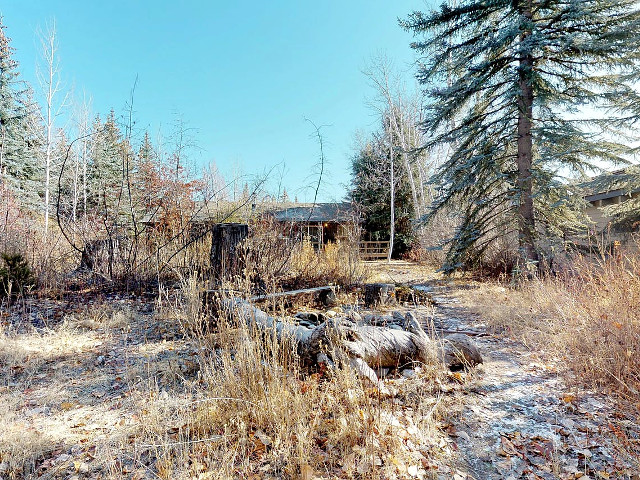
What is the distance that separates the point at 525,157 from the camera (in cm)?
690

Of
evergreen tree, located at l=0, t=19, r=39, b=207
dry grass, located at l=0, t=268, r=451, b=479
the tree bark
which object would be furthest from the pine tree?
evergreen tree, located at l=0, t=19, r=39, b=207

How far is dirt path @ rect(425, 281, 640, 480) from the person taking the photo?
179 cm

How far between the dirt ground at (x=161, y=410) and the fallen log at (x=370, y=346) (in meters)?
0.23

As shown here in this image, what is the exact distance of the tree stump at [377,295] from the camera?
5.78m

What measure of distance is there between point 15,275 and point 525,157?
10293 millimetres

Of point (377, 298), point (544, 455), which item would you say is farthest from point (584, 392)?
point (377, 298)

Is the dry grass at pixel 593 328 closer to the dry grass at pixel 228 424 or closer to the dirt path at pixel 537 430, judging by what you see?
the dirt path at pixel 537 430

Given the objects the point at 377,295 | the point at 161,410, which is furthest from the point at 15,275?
the point at 377,295

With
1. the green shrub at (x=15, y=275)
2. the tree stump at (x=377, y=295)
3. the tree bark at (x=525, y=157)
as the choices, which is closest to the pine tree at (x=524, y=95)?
the tree bark at (x=525, y=157)

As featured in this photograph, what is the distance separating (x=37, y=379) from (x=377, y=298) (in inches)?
188

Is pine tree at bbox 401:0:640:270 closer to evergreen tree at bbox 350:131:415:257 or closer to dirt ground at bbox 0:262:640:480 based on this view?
dirt ground at bbox 0:262:640:480

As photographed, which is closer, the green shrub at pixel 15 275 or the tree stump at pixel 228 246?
the green shrub at pixel 15 275

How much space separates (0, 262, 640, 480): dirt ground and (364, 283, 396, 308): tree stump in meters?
1.87

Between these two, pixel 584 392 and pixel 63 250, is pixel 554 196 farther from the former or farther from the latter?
pixel 63 250
